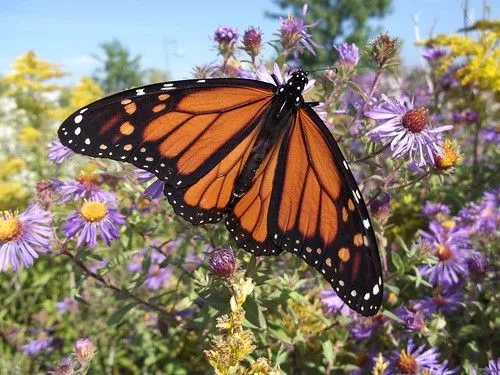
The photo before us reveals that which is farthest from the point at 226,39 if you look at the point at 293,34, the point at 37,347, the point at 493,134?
the point at 493,134

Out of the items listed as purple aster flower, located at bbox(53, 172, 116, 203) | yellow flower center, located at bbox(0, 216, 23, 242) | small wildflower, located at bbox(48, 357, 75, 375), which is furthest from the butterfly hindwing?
yellow flower center, located at bbox(0, 216, 23, 242)

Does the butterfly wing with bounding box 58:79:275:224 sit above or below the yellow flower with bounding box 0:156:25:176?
above

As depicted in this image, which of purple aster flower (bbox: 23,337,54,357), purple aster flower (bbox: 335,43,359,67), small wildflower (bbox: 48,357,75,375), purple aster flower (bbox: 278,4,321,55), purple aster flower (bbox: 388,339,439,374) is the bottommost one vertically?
purple aster flower (bbox: 23,337,54,357)

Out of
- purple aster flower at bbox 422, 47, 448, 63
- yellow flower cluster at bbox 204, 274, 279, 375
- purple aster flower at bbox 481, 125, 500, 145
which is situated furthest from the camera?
purple aster flower at bbox 422, 47, 448, 63

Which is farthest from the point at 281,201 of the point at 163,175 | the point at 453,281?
the point at 453,281

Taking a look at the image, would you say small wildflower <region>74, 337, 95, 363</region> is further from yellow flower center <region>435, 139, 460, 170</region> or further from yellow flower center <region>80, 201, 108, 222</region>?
yellow flower center <region>435, 139, 460, 170</region>

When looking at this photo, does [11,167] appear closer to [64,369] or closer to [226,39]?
[226,39]

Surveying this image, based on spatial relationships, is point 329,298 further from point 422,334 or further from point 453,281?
point 453,281
